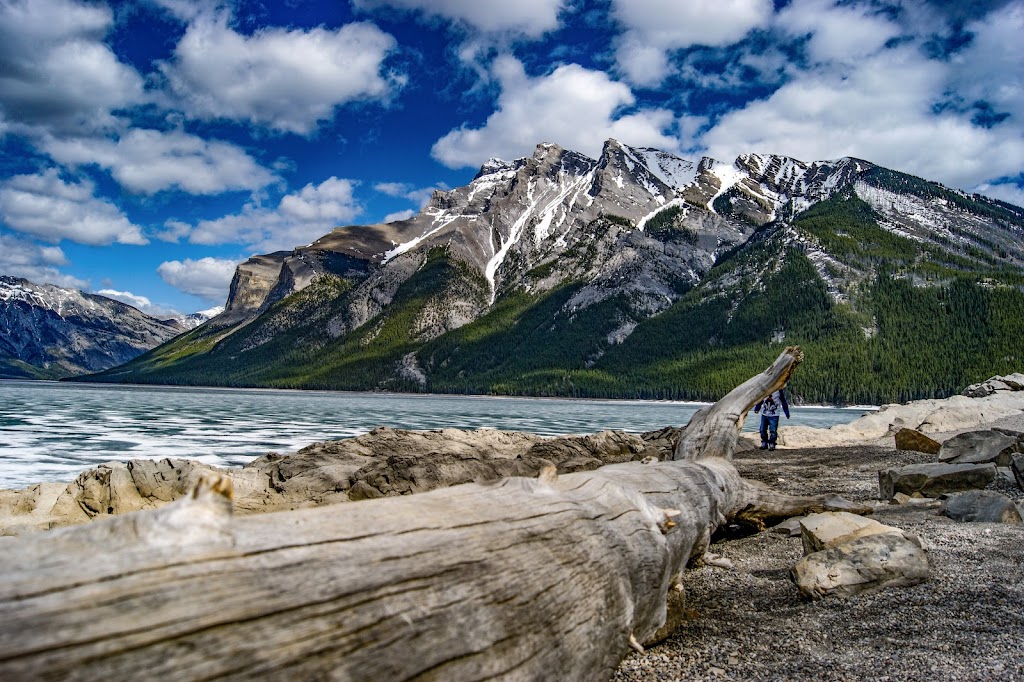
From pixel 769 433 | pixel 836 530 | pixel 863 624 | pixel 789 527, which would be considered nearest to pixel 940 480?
pixel 789 527

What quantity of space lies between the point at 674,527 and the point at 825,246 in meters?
199

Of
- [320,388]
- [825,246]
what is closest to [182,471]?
[320,388]

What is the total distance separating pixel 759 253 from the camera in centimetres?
19525

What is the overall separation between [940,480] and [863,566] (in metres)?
5.91

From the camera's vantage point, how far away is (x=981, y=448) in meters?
11.7

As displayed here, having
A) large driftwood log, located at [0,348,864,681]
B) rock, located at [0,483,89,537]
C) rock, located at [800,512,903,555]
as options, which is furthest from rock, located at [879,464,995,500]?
rock, located at [0,483,89,537]

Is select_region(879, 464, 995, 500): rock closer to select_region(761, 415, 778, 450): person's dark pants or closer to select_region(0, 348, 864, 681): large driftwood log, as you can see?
select_region(0, 348, 864, 681): large driftwood log

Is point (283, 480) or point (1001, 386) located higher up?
point (1001, 386)

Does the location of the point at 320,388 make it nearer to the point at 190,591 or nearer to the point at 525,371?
the point at 525,371

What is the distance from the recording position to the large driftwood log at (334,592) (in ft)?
6.16

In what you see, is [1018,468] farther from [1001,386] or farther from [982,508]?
[1001,386]

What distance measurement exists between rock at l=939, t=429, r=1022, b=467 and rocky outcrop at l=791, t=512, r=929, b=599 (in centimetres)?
726

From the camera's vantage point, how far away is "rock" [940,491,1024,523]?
24.6 feet

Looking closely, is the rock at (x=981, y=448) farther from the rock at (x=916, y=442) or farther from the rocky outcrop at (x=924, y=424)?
the rocky outcrop at (x=924, y=424)
